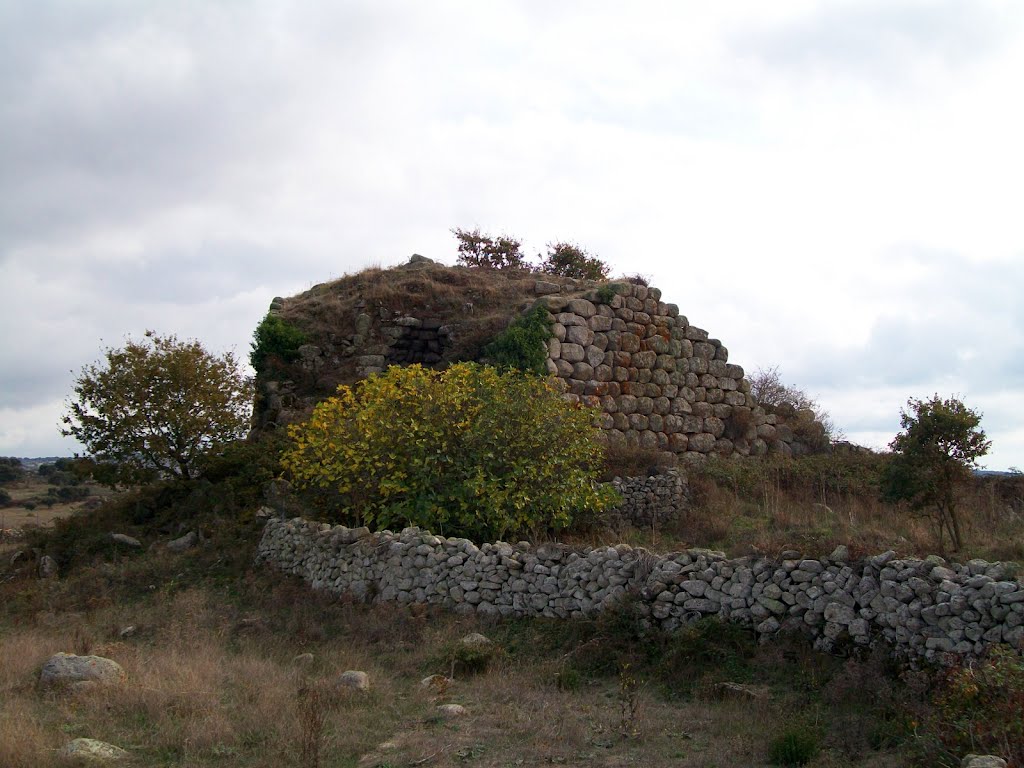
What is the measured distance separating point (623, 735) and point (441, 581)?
171 inches

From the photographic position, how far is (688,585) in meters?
8.95

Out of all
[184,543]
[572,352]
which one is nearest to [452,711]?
[184,543]

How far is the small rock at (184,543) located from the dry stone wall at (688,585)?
6.10 feet

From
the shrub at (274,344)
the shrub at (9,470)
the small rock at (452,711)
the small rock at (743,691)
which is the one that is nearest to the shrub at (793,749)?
the small rock at (743,691)

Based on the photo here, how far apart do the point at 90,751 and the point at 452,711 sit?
267cm

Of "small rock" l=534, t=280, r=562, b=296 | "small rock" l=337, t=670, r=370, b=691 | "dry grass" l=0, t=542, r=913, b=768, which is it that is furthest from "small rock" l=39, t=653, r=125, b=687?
"small rock" l=534, t=280, r=562, b=296

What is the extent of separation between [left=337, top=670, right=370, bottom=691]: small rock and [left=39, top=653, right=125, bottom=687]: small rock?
1.94 m

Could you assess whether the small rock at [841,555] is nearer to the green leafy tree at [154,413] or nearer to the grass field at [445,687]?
the grass field at [445,687]

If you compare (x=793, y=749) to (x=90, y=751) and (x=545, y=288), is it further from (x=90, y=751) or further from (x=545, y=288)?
(x=545, y=288)

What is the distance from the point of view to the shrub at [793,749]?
618 cm

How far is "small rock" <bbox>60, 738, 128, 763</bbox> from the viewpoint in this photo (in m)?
6.23

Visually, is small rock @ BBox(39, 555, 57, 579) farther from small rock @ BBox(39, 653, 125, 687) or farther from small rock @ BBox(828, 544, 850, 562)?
small rock @ BBox(828, 544, 850, 562)

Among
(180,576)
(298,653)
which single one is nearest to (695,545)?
(298,653)

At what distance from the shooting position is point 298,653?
9742 millimetres
